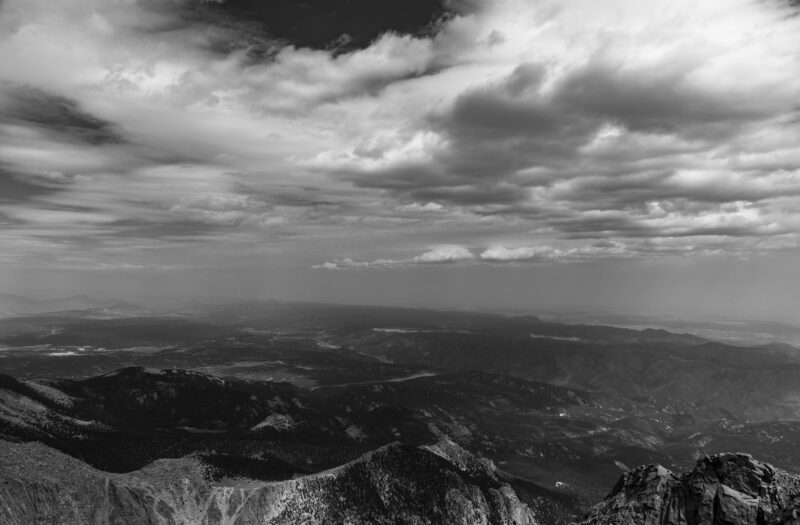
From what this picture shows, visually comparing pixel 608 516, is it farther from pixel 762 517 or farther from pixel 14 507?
pixel 14 507

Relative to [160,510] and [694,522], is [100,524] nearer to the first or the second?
[160,510]

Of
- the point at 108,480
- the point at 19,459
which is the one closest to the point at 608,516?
the point at 108,480

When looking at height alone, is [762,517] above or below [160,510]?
above

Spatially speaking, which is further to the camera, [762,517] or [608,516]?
[608,516]

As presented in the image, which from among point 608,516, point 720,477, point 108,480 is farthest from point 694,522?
point 108,480

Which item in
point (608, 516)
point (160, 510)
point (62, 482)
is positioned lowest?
point (160, 510)

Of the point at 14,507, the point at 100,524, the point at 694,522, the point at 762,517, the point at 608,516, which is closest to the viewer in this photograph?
the point at 762,517

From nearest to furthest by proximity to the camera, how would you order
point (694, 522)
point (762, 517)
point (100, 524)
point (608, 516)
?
point (762, 517), point (694, 522), point (608, 516), point (100, 524)
